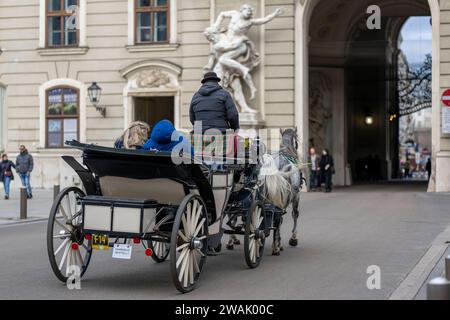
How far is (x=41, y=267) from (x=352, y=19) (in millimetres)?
22774

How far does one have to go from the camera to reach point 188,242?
7742 mm

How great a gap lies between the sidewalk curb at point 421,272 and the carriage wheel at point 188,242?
190 centimetres

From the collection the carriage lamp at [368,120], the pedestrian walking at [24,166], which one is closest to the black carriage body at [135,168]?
the pedestrian walking at [24,166]

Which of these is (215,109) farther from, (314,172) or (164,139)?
(314,172)

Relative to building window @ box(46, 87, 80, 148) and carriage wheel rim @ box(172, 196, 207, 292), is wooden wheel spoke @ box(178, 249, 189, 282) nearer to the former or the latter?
carriage wheel rim @ box(172, 196, 207, 292)

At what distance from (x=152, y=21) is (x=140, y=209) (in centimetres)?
1970

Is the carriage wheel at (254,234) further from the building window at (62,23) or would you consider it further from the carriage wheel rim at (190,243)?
the building window at (62,23)

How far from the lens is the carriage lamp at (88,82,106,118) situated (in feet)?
86.0

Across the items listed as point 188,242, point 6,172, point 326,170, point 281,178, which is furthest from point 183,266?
point 326,170

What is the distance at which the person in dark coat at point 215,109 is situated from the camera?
9.75 metres

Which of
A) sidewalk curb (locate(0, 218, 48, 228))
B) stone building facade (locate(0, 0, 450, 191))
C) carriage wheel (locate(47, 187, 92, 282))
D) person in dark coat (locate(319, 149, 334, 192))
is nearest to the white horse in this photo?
carriage wheel (locate(47, 187, 92, 282))

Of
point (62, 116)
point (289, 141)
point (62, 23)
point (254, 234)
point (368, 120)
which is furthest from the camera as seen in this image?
point (368, 120)

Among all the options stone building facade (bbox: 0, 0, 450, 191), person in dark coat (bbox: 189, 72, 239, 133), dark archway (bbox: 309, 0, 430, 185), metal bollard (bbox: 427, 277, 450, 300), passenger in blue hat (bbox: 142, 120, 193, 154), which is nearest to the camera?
metal bollard (bbox: 427, 277, 450, 300)

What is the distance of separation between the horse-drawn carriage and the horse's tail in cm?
156
